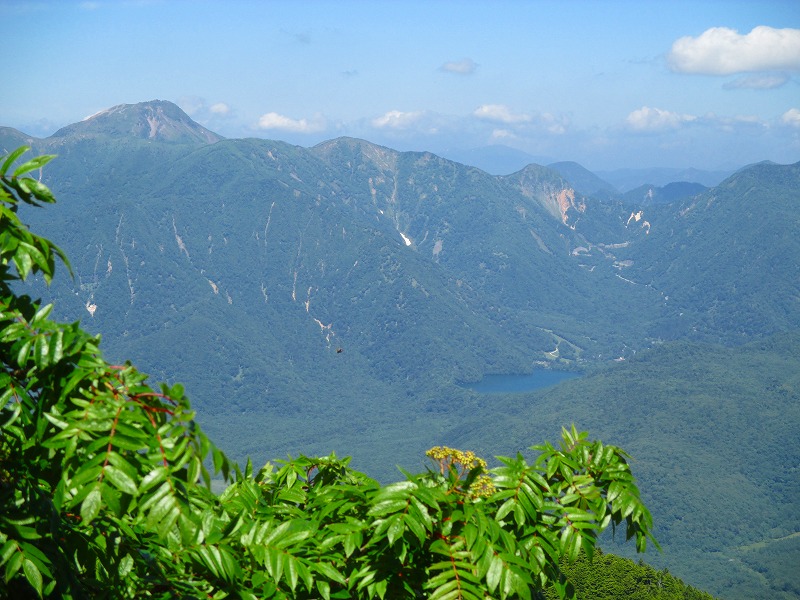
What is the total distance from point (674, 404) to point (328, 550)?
637 ft

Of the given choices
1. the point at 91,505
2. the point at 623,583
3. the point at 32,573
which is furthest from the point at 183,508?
the point at 623,583

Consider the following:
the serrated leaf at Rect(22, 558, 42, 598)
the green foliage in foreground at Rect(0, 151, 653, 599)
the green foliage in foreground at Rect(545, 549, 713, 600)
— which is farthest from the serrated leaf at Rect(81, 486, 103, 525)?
the green foliage in foreground at Rect(545, 549, 713, 600)

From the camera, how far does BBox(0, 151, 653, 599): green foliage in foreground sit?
4.50m

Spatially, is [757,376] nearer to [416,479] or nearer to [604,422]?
[604,422]

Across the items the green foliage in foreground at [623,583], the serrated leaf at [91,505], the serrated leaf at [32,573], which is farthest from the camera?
the green foliage in foreground at [623,583]

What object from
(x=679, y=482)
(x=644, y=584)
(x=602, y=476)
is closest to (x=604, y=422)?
(x=679, y=482)

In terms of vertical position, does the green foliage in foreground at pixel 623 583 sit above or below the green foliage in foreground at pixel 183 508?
below

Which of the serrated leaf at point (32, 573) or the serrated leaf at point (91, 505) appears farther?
the serrated leaf at point (32, 573)

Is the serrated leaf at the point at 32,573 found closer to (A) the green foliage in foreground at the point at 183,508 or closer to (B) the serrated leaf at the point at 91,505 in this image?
(A) the green foliage in foreground at the point at 183,508

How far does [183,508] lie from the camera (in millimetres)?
4449

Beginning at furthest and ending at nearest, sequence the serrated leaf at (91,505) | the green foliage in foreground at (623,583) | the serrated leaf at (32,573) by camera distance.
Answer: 1. the green foliage in foreground at (623,583)
2. the serrated leaf at (32,573)
3. the serrated leaf at (91,505)

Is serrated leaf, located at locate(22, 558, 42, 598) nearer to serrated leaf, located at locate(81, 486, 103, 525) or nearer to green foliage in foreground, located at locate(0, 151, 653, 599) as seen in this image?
green foliage in foreground, located at locate(0, 151, 653, 599)

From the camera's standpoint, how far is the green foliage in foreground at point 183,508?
14.8ft

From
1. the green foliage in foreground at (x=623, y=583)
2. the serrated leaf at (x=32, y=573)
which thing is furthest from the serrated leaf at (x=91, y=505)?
the green foliage in foreground at (x=623, y=583)
